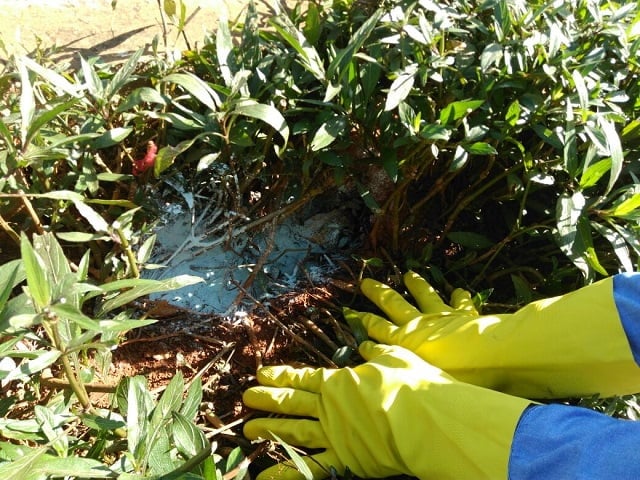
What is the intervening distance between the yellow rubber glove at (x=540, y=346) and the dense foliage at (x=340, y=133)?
0.17 meters

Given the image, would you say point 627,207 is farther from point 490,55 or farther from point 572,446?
point 572,446

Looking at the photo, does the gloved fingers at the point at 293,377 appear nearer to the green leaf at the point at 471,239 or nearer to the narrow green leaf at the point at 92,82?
the green leaf at the point at 471,239

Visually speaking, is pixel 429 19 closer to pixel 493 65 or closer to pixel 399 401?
pixel 493 65

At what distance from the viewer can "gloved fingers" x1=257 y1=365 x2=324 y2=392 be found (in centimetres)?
132

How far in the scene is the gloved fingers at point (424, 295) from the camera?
1470 millimetres

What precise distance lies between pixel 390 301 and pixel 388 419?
44cm

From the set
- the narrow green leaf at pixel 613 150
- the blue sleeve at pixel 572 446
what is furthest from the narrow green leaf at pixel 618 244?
the blue sleeve at pixel 572 446

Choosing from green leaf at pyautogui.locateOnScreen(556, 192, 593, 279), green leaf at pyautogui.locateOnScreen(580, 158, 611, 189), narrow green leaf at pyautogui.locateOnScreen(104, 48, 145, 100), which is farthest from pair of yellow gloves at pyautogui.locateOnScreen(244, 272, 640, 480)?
narrow green leaf at pyautogui.locateOnScreen(104, 48, 145, 100)

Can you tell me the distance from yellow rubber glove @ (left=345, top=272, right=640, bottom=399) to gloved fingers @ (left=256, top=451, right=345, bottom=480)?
0.30 metres

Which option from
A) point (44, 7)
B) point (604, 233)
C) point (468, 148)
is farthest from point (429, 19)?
point (44, 7)

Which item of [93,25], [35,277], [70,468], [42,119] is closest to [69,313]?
[35,277]

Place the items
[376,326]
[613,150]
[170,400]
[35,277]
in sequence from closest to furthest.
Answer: [35,277], [170,400], [613,150], [376,326]

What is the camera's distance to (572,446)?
2.95 ft

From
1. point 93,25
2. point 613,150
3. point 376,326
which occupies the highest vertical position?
point 93,25
